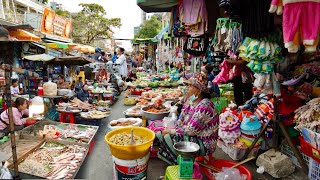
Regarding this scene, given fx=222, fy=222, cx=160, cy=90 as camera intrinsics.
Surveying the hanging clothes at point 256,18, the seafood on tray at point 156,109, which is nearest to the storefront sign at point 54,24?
the seafood on tray at point 156,109

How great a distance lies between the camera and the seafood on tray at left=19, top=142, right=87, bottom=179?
3.38 meters

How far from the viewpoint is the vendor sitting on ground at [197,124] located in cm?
346

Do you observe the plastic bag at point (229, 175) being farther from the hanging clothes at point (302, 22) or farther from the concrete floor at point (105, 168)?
the hanging clothes at point (302, 22)

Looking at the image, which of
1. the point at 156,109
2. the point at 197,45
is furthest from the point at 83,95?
the point at 197,45

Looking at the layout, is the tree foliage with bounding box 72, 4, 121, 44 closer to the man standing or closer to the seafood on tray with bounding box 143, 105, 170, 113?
the man standing

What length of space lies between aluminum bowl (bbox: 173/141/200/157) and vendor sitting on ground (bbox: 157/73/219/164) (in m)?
0.36

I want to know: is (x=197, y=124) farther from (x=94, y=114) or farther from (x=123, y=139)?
(x=94, y=114)

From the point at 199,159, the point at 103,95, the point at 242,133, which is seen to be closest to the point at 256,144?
the point at 242,133

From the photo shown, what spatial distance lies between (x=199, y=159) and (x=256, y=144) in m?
1.39

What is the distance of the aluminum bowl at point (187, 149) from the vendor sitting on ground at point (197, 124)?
356 mm

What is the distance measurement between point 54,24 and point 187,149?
18712 millimetres

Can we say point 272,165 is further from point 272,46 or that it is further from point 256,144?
point 272,46

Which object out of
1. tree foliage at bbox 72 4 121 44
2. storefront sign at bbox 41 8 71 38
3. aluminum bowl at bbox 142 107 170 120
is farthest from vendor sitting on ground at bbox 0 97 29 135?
tree foliage at bbox 72 4 121 44

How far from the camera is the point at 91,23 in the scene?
105 ft
